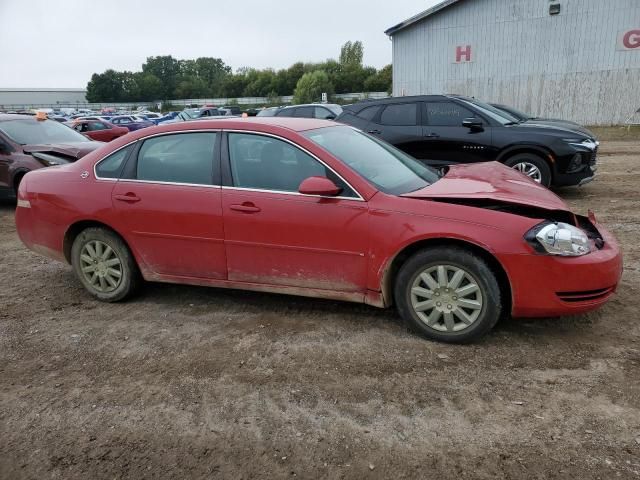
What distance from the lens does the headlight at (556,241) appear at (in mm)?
3359

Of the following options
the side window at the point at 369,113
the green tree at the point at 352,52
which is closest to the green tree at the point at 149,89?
the green tree at the point at 352,52

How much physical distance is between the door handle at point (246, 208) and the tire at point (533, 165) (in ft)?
18.0

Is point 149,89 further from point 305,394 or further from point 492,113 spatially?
point 305,394

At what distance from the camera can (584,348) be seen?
355 centimetres

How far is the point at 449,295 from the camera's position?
3.60 meters

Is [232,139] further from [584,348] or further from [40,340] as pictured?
[584,348]

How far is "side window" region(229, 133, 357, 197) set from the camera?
395 cm

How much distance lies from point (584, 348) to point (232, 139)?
9.90ft

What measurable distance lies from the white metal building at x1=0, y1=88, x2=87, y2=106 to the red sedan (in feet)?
314

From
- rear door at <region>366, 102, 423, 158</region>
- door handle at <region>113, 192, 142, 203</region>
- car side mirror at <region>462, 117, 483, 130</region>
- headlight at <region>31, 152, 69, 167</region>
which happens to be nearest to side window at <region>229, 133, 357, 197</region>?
door handle at <region>113, 192, 142, 203</region>

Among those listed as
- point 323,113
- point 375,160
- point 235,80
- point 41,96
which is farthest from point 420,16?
point 41,96

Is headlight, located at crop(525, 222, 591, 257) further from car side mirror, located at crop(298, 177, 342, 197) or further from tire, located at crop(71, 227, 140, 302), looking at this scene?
tire, located at crop(71, 227, 140, 302)

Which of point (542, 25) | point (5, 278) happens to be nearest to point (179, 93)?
point (542, 25)

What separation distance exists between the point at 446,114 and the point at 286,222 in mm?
5792
